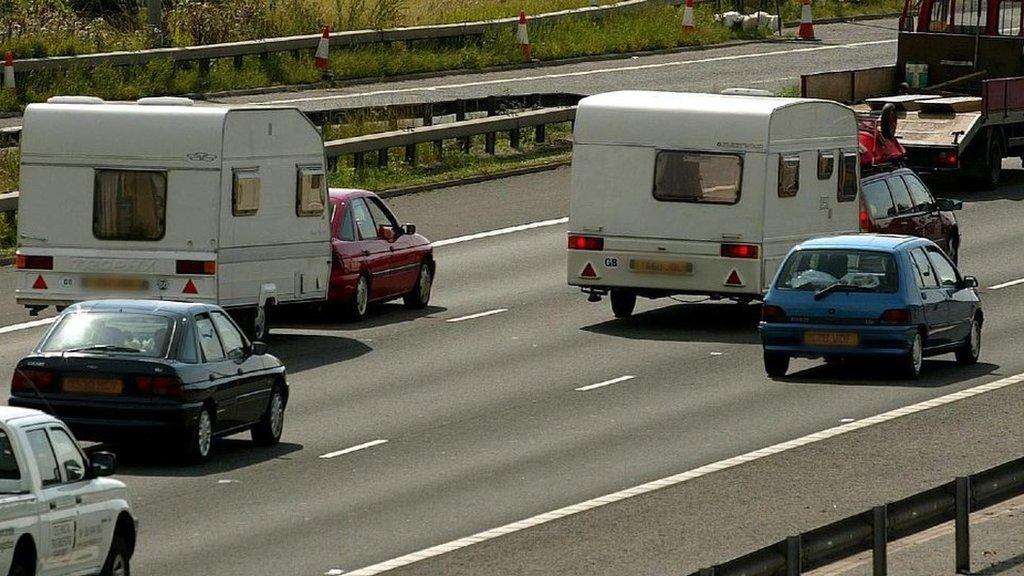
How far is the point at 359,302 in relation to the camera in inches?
1123

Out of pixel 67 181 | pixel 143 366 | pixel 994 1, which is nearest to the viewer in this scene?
pixel 143 366

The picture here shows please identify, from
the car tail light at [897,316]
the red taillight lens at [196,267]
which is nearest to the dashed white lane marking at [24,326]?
the red taillight lens at [196,267]

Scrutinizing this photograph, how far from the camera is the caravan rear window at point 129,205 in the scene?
25.7 m

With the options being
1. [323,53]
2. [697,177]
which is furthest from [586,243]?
[323,53]

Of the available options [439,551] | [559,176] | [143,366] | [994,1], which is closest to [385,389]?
[143,366]

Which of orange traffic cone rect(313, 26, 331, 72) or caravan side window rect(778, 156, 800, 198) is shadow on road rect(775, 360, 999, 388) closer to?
caravan side window rect(778, 156, 800, 198)

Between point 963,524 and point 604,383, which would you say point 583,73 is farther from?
point 963,524

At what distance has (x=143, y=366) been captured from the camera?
19.1 meters

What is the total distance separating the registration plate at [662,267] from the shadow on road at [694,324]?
0.69 m

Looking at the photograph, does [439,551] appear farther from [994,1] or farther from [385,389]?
[994,1]

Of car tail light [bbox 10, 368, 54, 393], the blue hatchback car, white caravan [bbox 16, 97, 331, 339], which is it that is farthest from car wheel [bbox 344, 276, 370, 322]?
car tail light [bbox 10, 368, 54, 393]

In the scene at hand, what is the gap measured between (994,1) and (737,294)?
16414 mm

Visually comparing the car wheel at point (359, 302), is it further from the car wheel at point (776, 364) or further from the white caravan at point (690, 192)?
the car wheel at point (776, 364)

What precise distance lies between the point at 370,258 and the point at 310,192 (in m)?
1.72
